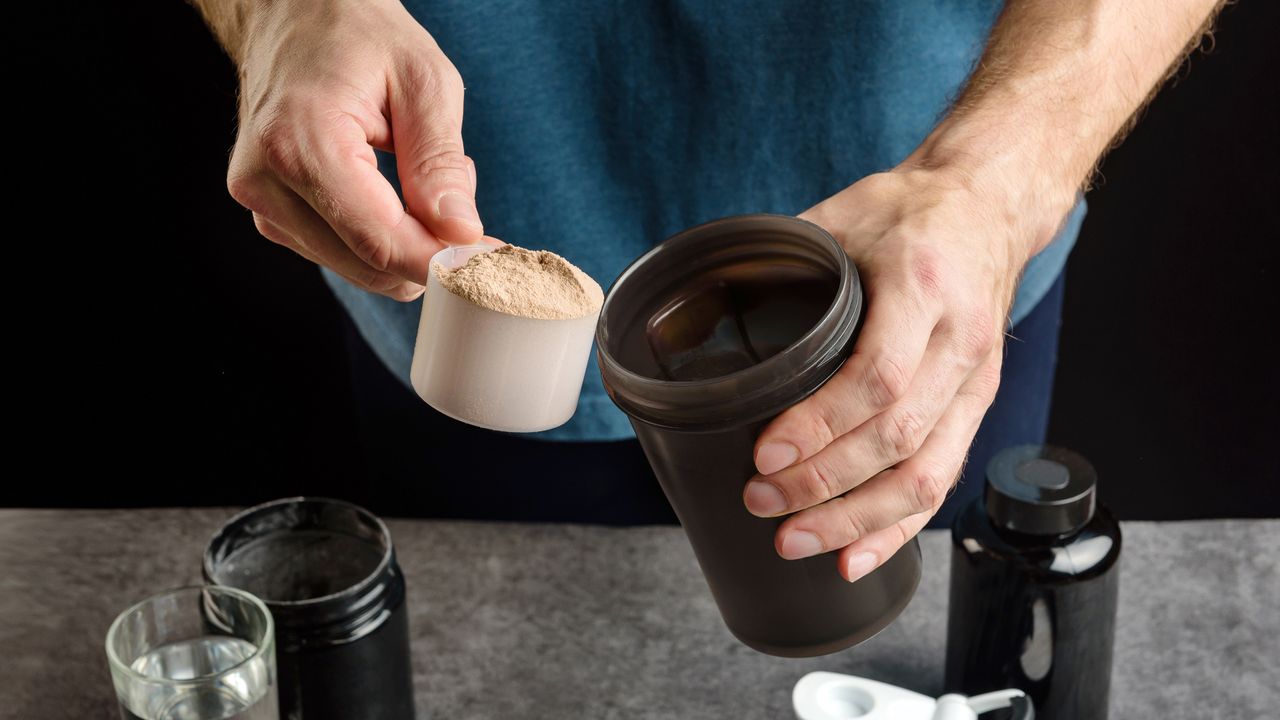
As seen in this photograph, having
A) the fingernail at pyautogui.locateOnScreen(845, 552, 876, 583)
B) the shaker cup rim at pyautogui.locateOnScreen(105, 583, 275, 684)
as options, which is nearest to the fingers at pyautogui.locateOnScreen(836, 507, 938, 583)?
the fingernail at pyautogui.locateOnScreen(845, 552, 876, 583)

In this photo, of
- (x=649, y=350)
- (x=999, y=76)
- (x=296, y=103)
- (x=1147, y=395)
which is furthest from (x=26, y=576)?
(x=1147, y=395)

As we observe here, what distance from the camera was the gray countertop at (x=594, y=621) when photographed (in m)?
0.92

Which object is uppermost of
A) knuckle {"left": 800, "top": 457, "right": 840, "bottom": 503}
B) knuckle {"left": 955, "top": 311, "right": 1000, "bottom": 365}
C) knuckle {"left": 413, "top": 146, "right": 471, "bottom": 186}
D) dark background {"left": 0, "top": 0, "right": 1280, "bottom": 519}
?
knuckle {"left": 413, "top": 146, "right": 471, "bottom": 186}

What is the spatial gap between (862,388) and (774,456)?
0.19 ft

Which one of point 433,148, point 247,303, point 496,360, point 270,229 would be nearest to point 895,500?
point 496,360

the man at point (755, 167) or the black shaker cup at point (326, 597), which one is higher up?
the man at point (755, 167)

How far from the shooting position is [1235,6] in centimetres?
148

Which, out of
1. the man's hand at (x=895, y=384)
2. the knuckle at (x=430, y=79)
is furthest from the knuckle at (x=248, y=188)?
the man's hand at (x=895, y=384)

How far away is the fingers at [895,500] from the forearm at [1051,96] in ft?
0.46

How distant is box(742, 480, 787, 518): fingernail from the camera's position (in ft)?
1.99

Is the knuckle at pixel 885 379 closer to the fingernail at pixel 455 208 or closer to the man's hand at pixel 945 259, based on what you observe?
the man's hand at pixel 945 259

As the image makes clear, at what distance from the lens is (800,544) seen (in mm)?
630

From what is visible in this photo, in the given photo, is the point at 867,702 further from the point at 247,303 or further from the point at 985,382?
the point at 247,303

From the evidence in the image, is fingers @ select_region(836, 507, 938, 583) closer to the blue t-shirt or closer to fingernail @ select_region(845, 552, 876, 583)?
fingernail @ select_region(845, 552, 876, 583)
